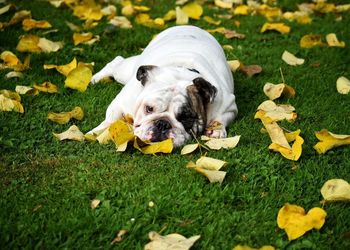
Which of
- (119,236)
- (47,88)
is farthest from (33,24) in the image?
(119,236)

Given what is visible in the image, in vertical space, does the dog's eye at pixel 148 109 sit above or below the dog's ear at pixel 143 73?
below

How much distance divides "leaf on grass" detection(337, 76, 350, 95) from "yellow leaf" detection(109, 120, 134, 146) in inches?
105

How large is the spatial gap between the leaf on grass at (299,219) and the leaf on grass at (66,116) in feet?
7.31

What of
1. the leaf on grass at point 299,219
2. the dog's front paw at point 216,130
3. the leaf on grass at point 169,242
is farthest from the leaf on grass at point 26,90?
the leaf on grass at point 299,219

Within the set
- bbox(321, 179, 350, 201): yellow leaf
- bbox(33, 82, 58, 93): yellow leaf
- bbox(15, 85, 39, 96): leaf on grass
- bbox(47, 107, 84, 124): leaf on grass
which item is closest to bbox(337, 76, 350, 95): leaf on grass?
bbox(321, 179, 350, 201): yellow leaf

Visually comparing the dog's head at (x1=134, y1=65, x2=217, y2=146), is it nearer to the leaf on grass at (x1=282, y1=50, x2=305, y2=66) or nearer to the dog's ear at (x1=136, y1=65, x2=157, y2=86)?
the dog's ear at (x1=136, y1=65, x2=157, y2=86)

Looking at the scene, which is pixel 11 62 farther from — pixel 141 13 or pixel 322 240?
pixel 322 240

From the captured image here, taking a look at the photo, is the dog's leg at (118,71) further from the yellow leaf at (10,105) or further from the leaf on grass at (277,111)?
the leaf on grass at (277,111)

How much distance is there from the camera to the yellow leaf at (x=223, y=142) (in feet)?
13.3

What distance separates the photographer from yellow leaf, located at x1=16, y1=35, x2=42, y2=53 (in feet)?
19.5

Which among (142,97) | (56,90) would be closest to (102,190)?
(142,97)

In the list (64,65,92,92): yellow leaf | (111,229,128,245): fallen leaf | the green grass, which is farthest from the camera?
(64,65,92,92): yellow leaf

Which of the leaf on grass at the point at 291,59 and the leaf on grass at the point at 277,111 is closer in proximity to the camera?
the leaf on grass at the point at 277,111

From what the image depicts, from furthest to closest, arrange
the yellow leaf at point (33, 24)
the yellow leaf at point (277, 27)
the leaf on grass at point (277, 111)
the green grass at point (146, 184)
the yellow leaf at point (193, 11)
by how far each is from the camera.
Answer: the yellow leaf at point (193, 11), the yellow leaf at point (277, 27), the yellow leaf at point (33, 24), the leaf on grass at point (277, 111), the green grass at point (146, 184)
